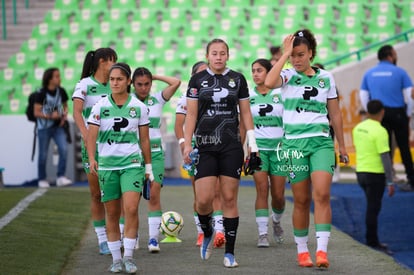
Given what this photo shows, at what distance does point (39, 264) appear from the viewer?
27.0 feet

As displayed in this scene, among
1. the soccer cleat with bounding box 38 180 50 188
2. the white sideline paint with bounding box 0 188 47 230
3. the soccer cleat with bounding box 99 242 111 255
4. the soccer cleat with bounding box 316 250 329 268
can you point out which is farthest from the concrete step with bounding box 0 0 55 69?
the soccer cleat with bounding box 316 250 329 268

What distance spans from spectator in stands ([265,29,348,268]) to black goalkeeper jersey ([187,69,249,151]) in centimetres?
35

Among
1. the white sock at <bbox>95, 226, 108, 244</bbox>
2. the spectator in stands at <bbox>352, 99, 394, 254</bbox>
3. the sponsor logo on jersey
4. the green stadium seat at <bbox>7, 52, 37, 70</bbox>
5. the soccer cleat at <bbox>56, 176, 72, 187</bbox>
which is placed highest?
the green stadium seat at <bbox>7, 52, 37, 70</bbox>

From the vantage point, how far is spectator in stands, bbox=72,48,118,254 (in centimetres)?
914

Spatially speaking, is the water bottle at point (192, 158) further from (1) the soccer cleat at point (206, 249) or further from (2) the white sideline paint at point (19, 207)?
(2) the white sideline paint at point (19, 207)

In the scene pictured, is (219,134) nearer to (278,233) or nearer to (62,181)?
(278,233)

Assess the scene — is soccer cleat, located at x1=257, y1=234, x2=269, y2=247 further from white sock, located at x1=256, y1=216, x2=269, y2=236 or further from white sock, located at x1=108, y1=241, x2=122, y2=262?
white sock, located at x1=108, y1=241, x2=122, y2=262

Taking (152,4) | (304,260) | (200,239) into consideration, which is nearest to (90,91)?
(200,239)

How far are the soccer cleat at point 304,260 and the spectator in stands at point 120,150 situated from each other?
1.44 metres

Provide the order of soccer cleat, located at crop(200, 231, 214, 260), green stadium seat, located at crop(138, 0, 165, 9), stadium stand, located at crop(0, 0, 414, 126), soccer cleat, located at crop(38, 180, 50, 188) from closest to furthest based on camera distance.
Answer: soccer cleat, located at crop(200, 231, 214, 260), soccer cleat, located at crop(38, 180, 50, 188), stadium stand, located at crop(0, 0, 414, 126), green stadium seat, located at crop(138, 0, 165, 9)

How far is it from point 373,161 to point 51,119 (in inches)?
315

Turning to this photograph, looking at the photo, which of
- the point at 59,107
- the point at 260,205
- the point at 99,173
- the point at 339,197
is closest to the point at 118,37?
the point at 59,107

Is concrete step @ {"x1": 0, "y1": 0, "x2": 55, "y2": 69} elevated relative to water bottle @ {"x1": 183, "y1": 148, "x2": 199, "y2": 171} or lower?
elevated

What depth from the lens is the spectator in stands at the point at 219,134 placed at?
27.0 feet
